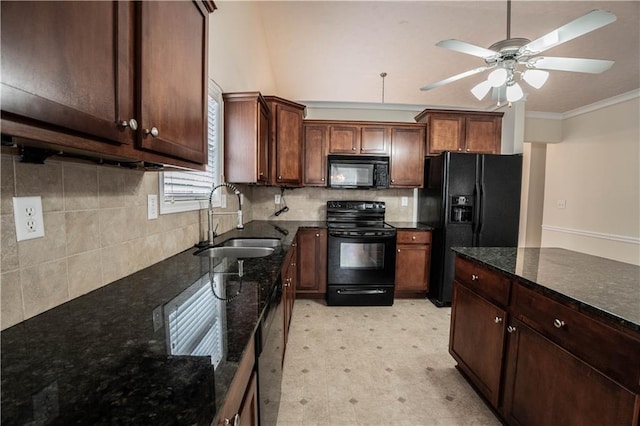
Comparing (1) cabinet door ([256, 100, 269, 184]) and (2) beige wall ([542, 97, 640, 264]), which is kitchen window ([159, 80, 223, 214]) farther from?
(2) beige wall ([542, 97, 640, 264])

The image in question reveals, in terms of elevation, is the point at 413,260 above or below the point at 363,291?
above

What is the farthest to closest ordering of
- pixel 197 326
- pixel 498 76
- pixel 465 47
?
1. pixel 498 76
2. pixel 465 47
3. pixel 197 326

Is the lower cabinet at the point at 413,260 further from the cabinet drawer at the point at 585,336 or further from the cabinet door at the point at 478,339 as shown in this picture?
the cabinet drawer at the point at 585,336

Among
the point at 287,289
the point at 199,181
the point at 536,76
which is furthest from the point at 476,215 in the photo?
the point at 199,181

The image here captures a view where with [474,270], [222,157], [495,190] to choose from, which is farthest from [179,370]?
[495,190]

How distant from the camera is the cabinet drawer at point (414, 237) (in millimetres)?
3309

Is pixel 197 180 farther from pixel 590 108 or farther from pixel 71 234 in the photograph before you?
pixel 590 108

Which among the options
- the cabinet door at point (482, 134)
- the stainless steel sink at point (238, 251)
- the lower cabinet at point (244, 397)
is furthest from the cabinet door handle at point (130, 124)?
the cabinet door at point (482, 134)

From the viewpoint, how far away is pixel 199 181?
2.04m

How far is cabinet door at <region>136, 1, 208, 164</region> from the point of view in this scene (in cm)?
81

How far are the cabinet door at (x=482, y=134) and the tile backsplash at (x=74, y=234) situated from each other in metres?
3.47

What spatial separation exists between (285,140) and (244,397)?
268 centimetres

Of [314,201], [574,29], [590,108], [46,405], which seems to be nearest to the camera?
[46,405]

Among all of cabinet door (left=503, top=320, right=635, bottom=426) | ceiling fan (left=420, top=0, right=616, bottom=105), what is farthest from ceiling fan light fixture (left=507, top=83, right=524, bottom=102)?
cabinet door (left=503, top=320, right=635, bottom=426)
